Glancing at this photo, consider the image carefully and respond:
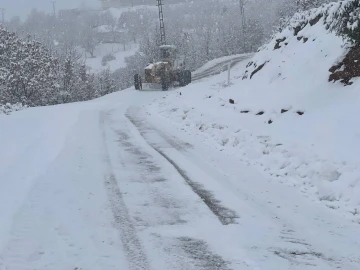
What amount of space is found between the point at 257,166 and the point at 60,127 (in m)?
7.04

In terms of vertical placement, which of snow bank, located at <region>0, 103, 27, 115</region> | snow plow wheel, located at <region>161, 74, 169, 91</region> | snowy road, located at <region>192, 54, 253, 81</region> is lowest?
snow bank, located at <region>0, 103, 27, 115</region>

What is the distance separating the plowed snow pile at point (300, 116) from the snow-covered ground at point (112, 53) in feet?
464

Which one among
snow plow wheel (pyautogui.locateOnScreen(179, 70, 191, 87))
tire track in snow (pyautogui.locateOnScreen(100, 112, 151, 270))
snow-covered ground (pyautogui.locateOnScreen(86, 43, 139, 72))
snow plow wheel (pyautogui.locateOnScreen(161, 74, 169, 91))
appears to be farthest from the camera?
snow-covered ground (pyautogui.locateOnScreen(86, 43, 139, 72))

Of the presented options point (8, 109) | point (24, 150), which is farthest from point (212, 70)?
point (24, 150)

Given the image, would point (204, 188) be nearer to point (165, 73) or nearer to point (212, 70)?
point (165, 73)

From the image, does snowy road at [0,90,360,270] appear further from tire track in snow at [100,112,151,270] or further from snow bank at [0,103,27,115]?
snow bank at [0,103,27,115]

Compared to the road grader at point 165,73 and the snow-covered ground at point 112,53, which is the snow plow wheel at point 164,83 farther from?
the snow-covered ground at point 112,53

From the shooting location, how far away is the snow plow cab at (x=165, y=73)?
27766 mm

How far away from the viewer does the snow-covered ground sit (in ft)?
510

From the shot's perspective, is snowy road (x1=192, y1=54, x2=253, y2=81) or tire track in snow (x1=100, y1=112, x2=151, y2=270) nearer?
tire track in snow (x1=100, y1=112, x2=151, y2=270)

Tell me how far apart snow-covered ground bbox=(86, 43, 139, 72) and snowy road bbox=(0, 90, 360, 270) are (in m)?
148

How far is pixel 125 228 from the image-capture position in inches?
164

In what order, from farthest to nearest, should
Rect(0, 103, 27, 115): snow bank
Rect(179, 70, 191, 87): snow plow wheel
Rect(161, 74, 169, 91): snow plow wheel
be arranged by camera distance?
Rect(179, 70, 191, 87): snow plow wheel
Rect(161, 74, 169, 91): snow plow wheel
Rect(0, 103, 27, 115): snow bank

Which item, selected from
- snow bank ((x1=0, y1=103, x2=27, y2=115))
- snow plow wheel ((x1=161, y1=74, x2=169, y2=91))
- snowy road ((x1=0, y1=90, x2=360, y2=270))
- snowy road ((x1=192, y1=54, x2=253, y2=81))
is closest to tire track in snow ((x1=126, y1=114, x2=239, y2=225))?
snowy road ((x1=0, y1=90, x2=360, y2=270))
